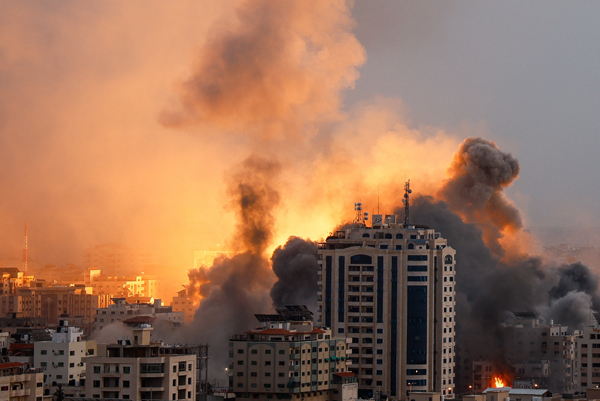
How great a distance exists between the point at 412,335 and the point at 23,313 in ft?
270

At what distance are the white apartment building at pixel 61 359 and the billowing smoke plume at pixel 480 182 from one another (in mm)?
59137

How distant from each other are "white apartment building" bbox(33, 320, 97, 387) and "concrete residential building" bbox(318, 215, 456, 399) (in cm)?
2655

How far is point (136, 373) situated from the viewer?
8888 centimetres

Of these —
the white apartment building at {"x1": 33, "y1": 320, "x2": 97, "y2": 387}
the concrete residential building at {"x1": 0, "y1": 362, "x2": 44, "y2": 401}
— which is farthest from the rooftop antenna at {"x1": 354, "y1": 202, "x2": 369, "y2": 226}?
the concrete residential building at {"x1": 0, "y1": 362, "x2": 44, "y2": 401}

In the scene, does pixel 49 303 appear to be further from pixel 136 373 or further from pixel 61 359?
pixel 136 373

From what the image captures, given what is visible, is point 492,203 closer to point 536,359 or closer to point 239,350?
point 536,359

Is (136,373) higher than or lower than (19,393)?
higher

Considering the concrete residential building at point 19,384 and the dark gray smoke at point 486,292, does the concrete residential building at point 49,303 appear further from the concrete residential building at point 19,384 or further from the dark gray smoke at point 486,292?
the concrete residential building at point 19,384

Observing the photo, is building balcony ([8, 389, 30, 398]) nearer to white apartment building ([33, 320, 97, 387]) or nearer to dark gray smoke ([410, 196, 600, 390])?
white apartment building ([33, 320, 97, 387])

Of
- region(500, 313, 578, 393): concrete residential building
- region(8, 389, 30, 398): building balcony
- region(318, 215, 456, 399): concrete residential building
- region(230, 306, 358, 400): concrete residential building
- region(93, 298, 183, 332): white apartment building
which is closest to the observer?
region(8, 389, 30, 398): building balcony

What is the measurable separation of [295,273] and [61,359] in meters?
43.8

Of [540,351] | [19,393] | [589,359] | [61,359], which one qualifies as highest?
[540,351]

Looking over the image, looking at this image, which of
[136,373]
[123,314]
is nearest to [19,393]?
[136,373]

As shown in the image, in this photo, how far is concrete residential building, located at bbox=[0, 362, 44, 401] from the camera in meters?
81.6
